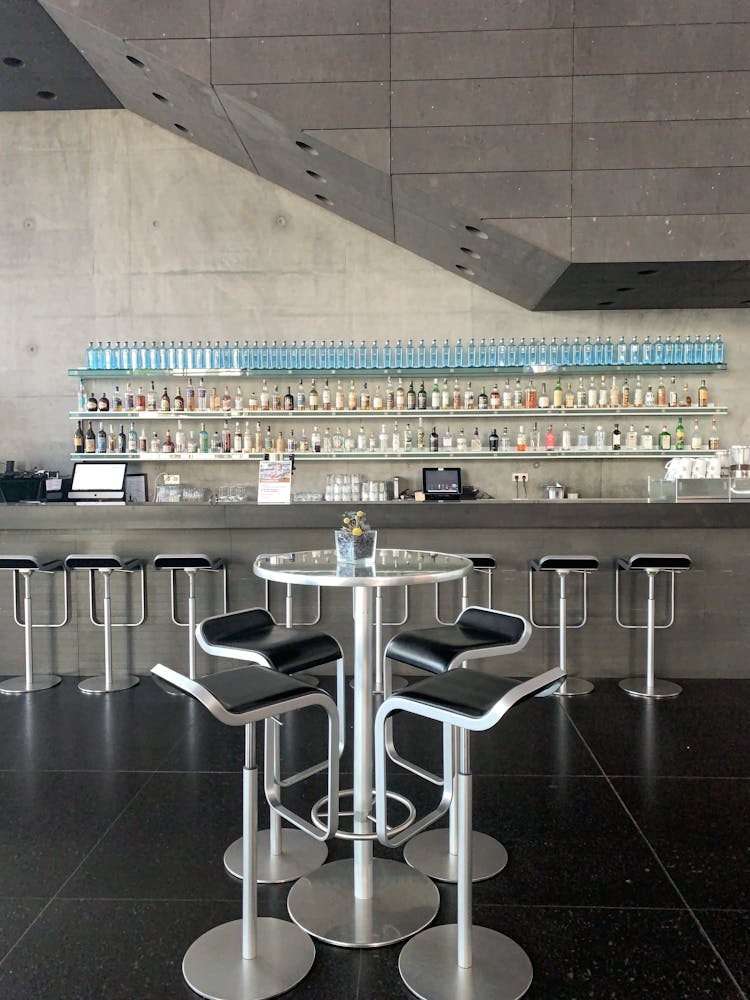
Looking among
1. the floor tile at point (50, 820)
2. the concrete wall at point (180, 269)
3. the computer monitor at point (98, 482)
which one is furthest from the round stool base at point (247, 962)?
the concrete wall at point (180, 269)

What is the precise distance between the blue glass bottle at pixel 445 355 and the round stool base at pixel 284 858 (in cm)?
429

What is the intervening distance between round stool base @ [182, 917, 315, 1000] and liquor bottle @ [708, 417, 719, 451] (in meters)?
5.35

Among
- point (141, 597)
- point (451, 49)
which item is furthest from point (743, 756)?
point (451, 49)

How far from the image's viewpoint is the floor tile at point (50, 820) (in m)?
2.37

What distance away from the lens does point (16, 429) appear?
6.52 metres

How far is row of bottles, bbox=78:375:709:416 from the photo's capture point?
619cm

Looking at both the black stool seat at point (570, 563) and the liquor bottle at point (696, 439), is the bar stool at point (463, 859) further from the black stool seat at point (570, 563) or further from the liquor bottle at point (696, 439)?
the liquor bottle at point (696, 439)

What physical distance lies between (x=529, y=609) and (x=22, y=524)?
3238mm

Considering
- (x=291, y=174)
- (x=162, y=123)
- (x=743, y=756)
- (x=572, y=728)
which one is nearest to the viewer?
(x=743, y=756)

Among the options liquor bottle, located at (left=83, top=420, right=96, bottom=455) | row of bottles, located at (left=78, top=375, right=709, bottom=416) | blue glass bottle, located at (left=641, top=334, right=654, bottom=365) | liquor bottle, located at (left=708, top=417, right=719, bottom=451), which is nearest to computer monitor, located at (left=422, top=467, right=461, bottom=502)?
row of bottles, located at (left=78, top=375, right=709, bottom=416)

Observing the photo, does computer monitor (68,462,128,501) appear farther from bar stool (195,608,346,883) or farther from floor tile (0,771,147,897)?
bar stool (195,608,346,883)

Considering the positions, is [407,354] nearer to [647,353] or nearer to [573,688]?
[647,353]

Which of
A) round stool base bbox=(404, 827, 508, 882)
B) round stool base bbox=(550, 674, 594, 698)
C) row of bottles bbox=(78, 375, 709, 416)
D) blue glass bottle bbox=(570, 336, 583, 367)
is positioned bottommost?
round stool base bbox=(550, 674, 594, 698)

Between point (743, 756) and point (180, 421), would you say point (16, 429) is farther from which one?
point (743, 756)
